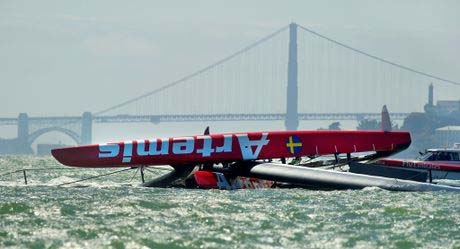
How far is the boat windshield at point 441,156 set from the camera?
30800 mm

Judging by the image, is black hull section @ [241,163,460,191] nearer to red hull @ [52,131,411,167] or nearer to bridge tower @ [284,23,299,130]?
red hull @ [52,131,411,167]

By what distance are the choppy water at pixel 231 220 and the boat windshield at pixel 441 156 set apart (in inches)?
→ 433

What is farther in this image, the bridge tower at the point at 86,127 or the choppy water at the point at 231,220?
the bridge tower at the point at 86,127

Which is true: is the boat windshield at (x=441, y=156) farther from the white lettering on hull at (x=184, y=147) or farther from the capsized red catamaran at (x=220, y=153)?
the white lettering on hull at (x=184, y=147)

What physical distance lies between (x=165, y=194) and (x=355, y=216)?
5870 millimetres

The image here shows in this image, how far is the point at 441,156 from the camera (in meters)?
31.0

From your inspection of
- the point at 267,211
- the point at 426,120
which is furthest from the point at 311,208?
the point at 426,120

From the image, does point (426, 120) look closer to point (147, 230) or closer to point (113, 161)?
point (113, 161)

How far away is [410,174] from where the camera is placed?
79.5 ft

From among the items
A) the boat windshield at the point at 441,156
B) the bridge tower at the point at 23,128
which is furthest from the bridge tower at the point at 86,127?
the boat windshield at the point at 441,156

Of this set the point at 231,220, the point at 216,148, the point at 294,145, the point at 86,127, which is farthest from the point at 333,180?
the point at 86,127

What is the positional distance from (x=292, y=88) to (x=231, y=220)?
315 ft

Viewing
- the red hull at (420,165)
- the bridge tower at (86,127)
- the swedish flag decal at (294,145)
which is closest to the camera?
the swedish flag decal at (294,145)

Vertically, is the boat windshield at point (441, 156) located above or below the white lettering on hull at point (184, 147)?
below
